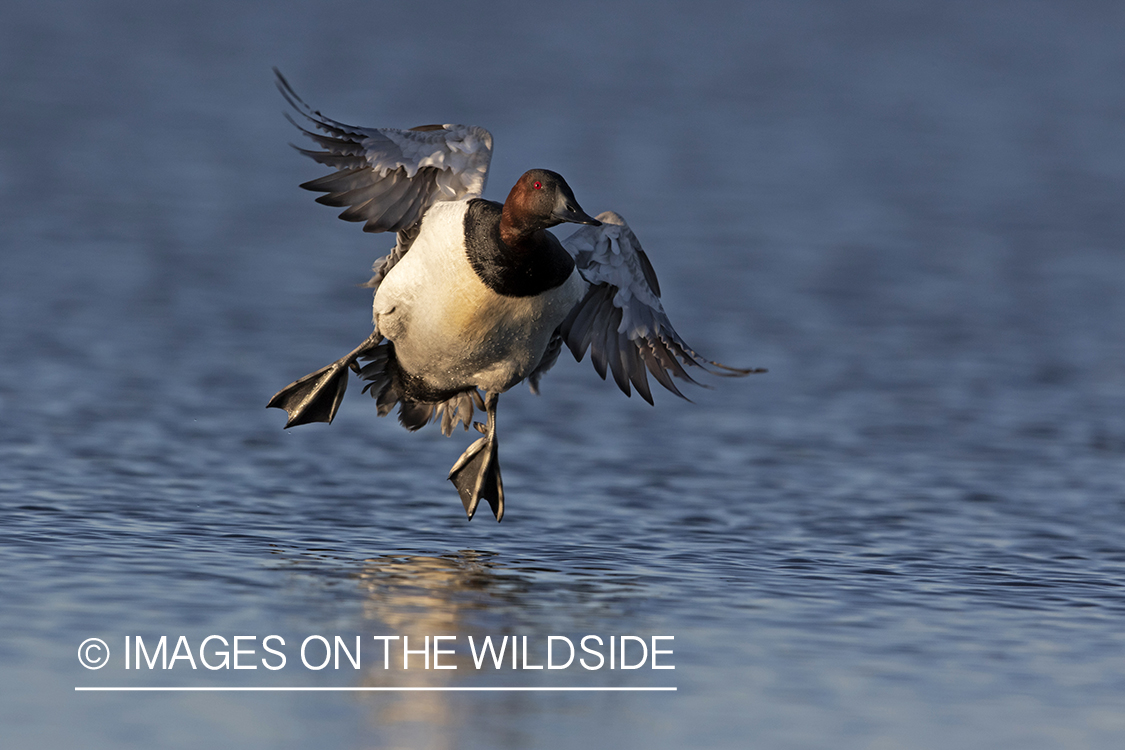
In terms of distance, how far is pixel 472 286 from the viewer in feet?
28.8

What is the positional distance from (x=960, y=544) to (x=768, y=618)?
2.19 m

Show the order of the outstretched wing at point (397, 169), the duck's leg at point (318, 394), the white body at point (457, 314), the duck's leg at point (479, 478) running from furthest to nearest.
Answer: the duck's leg at point (318, 394), the duck's leg at point (479, 478), the outstretched wing at point (397, 169), the white body at point (457, 314)

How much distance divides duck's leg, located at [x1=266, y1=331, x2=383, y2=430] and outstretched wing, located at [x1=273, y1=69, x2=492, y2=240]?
85 centimetres

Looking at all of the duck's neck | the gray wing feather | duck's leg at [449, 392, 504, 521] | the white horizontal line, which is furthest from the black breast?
the white horizontal line

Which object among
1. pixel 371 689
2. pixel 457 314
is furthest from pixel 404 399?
pixel 371 689

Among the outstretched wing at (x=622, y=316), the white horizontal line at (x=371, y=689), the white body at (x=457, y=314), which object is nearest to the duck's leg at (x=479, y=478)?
the white body at (x=457, y=314)

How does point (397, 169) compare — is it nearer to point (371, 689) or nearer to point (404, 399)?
point (404, 399)

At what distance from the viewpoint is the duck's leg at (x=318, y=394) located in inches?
383

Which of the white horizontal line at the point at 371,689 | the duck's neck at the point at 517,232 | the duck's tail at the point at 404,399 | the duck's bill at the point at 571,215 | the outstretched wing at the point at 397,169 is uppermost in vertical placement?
the outstretched wing at the point at 397,169

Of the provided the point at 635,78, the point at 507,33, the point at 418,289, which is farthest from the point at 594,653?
the point at 507,33

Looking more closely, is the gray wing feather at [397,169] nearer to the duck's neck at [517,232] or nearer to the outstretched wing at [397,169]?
the outstretched wing at [397,169]

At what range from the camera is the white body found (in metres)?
8.84

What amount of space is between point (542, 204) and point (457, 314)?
80cm

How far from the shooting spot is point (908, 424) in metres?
12.2
